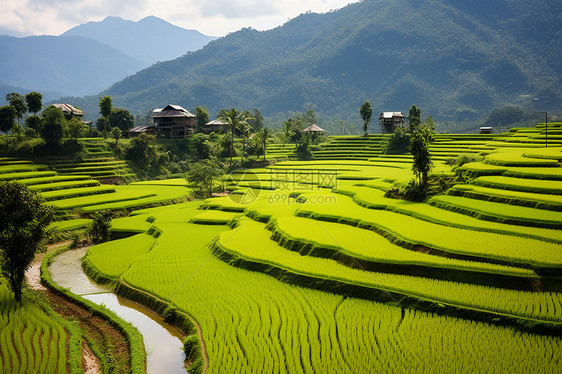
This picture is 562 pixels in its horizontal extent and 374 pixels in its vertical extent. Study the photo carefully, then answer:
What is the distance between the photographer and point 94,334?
16.0 m

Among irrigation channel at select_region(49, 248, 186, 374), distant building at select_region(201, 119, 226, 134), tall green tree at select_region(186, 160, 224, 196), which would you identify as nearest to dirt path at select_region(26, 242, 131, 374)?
irrigation channel at select_region(49, 248, 186, 374)

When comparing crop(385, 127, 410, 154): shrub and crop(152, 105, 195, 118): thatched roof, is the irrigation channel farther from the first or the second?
crop(385, 127, 410, 154): shrub

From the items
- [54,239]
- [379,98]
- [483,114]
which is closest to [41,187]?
[54,239]

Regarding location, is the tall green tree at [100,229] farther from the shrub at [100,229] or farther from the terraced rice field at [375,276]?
the terraced rice field at [375,276]

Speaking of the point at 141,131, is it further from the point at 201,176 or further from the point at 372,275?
the point at 372,275

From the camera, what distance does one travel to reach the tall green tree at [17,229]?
1659cm

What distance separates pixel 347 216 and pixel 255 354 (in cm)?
1349

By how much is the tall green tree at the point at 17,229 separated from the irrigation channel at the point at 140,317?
3605mm

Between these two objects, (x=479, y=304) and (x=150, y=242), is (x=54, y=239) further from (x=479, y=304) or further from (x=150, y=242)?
(x=479, y=304)

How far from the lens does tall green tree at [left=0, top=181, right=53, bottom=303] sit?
1659 centimetres

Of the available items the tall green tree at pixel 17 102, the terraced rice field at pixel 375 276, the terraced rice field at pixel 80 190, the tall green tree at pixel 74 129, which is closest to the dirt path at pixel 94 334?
the terraced rice field at pixel 375 276

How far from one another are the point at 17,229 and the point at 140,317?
6058 mm

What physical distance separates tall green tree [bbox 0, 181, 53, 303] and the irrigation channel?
3605 millimetres

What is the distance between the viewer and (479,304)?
543 inches
